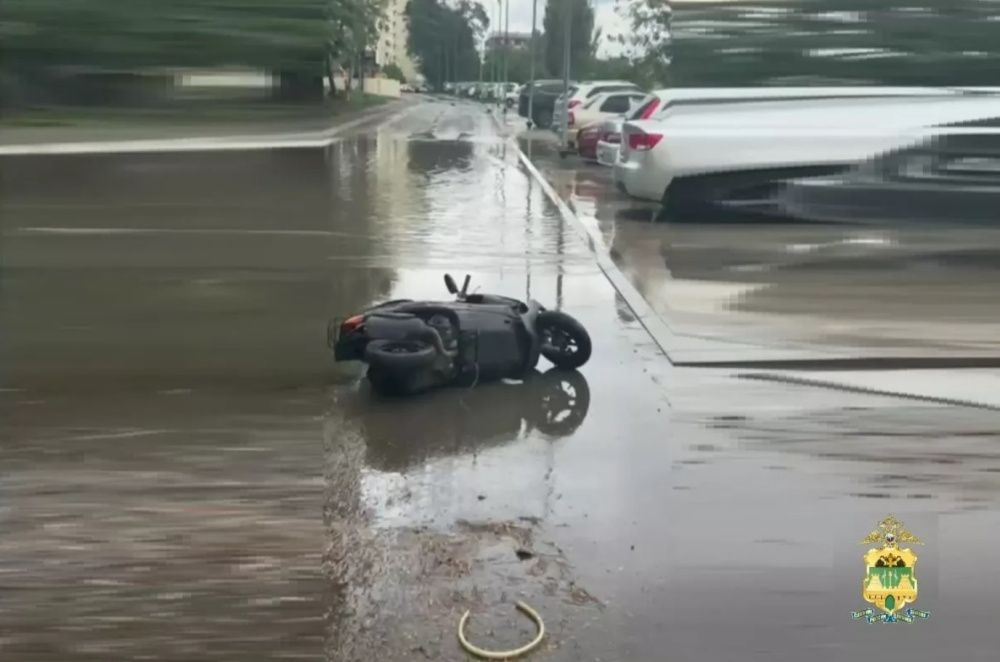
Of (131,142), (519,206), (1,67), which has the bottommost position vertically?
(519,206)

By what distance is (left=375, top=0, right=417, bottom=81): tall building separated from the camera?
30.0 feet

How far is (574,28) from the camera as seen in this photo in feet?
52.3

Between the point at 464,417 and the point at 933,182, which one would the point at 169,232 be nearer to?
the point at 464,417

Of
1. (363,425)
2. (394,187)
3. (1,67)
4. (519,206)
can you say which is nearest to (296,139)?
(1,67)

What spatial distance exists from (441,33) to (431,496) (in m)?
7.00

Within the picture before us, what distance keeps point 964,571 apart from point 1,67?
5.49 metres

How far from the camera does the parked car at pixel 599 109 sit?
63.5 ft

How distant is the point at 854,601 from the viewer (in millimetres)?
3914

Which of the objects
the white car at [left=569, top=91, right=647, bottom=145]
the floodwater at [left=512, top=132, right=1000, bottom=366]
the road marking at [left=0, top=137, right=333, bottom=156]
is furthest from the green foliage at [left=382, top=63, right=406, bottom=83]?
the white car at [left=569, top=91, right=647, bottom=145]

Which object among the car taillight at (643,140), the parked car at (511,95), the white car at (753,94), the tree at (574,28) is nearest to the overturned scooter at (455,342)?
the white car at (753,94)

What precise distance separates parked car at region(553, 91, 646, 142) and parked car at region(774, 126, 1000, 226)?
327 inches

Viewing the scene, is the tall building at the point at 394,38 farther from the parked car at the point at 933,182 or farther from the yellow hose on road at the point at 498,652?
the yellow hose on road at the point at 498,652

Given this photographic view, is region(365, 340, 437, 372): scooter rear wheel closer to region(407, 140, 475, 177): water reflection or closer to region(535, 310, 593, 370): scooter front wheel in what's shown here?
region(535, 310, 593, 370): scooter front wheel

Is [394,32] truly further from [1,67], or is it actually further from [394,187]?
[394,187]
